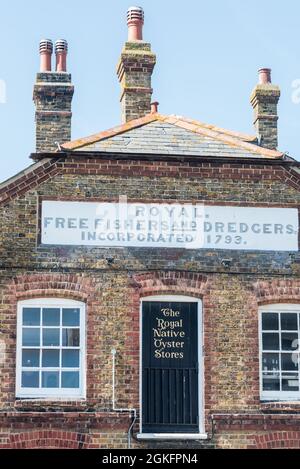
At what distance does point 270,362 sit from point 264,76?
8012 mm

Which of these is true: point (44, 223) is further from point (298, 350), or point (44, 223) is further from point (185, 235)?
point (298, 350)

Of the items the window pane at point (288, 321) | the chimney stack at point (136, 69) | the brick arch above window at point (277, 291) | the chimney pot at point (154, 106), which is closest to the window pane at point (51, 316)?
the brick arch above window at point (277, 291)

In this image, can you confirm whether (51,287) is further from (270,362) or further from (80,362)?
(270,362)

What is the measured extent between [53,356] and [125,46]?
6.97 m

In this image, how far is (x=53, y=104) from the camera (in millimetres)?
24703

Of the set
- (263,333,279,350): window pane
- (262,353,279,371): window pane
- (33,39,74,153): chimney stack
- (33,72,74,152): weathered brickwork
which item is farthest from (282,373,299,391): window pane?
(33,72,74,152): weathered brickwork

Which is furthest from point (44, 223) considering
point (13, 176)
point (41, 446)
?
point (41, 446)

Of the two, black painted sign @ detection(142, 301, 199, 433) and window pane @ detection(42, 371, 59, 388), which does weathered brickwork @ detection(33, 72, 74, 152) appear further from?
window pane @ detection(42, 371, 59, 388)

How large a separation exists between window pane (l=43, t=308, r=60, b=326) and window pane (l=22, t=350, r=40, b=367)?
562 mm

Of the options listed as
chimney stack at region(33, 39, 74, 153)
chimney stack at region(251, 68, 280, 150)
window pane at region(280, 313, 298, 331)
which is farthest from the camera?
chimney stack at region(251, 68, 280, 150)

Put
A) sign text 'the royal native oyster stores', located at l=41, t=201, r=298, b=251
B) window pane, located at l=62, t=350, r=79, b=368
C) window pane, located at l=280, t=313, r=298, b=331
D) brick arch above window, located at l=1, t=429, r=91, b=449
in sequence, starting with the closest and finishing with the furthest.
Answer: brick arch above window, located at l=1, t=429, r=91, b=449, window pane, located at l=62, t=350, r=79, b=368, sign text 'the royal native oyster stores', located at l=41, t=201, r=298, b=251, window pane, located at l=280, t=313, r=298, b=331

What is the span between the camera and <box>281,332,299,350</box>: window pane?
21719 millimetres

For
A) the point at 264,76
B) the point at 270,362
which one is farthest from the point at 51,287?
the point at 264,76

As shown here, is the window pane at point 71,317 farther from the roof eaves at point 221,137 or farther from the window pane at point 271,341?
the roof eaves at point 221,137
